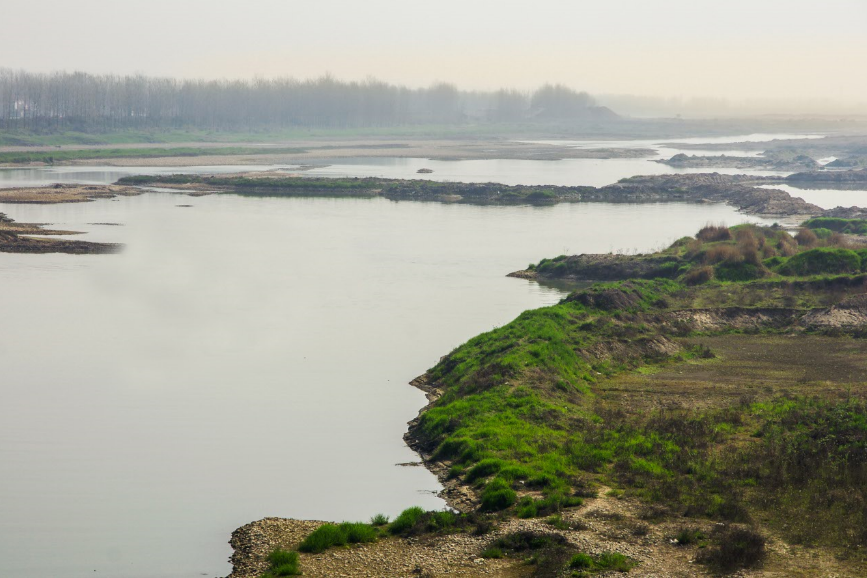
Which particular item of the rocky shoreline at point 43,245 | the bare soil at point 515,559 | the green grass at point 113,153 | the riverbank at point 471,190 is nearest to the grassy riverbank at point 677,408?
the bare soil at point 515,559

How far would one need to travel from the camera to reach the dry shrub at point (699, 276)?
108 ft

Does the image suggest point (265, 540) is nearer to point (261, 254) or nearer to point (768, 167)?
point (261, 254)

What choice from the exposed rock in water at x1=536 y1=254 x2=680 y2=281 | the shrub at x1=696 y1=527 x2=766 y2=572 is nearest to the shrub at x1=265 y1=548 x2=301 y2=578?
the shrub at x1=696 y1=527 x2=766 y2=572

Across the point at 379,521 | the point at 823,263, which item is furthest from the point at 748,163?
the point at 379,521

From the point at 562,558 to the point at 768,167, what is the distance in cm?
10060

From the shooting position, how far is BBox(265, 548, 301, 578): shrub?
12.5 m

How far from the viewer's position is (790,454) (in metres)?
16.1

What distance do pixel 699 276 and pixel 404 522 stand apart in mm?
21568

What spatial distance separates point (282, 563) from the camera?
12781 mm

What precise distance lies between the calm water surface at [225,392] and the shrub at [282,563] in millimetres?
836

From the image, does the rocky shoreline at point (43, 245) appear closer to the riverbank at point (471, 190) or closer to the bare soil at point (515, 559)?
the riverbank at point (471, 190)

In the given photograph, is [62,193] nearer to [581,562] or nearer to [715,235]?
[715,235]

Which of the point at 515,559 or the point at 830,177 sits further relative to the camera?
the point at 830,177

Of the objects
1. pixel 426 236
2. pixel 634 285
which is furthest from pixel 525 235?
pixel 634 285
